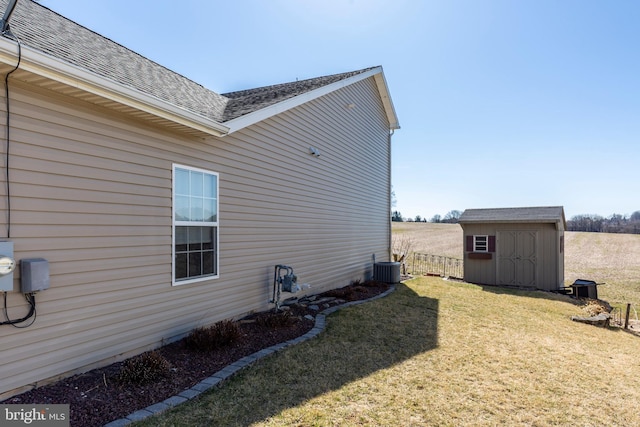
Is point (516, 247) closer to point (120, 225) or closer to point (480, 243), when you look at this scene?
point (480, 243)

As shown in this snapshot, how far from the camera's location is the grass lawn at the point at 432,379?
310cm

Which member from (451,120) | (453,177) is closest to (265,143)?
(451,120)

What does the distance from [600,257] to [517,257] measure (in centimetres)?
1646

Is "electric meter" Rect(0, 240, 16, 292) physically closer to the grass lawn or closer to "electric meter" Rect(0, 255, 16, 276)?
"electric meter" Rect(0, 255, 16, 276)

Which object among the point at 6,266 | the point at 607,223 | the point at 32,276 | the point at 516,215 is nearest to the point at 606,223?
the point at 607,223

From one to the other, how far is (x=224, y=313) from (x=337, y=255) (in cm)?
430

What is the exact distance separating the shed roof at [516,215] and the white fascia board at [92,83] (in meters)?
11.2

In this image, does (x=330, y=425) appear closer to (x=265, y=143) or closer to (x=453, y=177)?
(x=265, y=143)

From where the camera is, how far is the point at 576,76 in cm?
1105

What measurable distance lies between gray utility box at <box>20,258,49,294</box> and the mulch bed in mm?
934

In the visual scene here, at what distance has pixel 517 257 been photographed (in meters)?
12.3

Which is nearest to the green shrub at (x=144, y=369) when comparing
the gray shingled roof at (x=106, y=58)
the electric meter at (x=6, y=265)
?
the electric meter at (x=6, y=265)

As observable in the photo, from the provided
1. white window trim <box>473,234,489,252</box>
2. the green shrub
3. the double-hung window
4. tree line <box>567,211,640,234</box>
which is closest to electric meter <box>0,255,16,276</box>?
the green shrub

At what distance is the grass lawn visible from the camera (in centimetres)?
310
